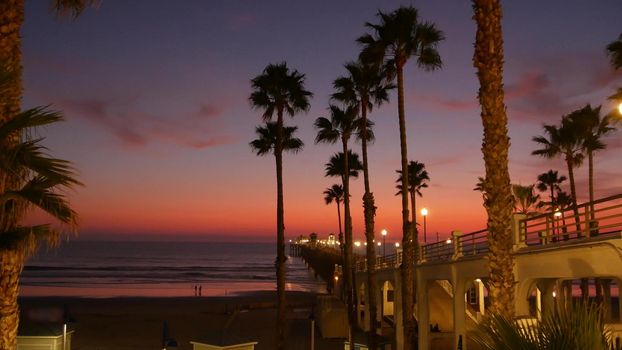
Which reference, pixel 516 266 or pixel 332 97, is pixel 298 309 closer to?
pixel 332 97

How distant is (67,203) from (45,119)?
135cm

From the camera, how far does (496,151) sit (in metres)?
11.0

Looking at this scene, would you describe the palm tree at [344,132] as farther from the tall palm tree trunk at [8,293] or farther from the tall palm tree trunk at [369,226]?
the tall palm tree trunk at [8,293]

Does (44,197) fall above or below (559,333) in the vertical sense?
above

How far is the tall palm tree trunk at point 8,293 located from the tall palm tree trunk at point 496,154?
8.03m

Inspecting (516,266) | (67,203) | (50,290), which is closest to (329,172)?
(516,266)

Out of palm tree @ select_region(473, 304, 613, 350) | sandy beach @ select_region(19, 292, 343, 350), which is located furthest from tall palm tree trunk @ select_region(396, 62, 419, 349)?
palm tree @ select_region(473, 304, 613, 350)

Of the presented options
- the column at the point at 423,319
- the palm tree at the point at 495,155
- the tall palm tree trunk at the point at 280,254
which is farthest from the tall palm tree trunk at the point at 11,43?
the column at the point at 423,319

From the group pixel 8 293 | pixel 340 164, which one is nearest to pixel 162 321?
pixel 340 164

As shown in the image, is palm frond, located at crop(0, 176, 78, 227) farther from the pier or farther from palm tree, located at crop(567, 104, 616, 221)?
palm tree, located at crop(567, 104, 616, 221)

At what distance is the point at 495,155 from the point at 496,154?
0.08ft

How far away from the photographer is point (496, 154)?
11.0 meters

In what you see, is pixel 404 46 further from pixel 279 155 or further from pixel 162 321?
pixel 162 321

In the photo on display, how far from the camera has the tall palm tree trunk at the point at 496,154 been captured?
1101 cm
